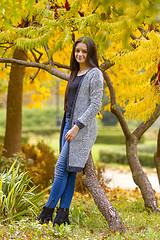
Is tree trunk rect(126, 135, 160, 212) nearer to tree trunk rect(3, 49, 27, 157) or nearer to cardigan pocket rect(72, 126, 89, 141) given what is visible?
cardigan pocket rect(72, 126, 89, 141)

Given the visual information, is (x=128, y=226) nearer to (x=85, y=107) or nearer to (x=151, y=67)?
(x=85, y=107)

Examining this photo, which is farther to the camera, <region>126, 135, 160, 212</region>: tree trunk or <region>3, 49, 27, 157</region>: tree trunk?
<region>3, 49, 27, 157</region>: tree trunk

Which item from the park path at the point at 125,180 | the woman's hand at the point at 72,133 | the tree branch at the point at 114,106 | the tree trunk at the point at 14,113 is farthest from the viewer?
the park path at the point at 125,180

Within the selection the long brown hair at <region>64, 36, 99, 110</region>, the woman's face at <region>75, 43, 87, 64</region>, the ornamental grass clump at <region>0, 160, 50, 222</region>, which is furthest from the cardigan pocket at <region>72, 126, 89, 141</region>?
the ornamental grass clump at <region>0, 160, 50, 222</region>

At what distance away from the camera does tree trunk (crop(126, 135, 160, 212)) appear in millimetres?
4328

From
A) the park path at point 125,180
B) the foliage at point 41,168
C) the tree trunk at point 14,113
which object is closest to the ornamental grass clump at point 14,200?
the foliage at point 41,168

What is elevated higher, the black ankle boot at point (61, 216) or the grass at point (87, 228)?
the black ankle boot at point (61, 216)

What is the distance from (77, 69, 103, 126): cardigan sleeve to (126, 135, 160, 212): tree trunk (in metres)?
1.55

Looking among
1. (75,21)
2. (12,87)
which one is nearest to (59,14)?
(75,21)

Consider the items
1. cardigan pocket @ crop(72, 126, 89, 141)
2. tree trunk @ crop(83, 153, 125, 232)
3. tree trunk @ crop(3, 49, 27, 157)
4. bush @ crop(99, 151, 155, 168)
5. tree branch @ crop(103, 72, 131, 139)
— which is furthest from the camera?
bush @ crop(99, 151, 155, 168)

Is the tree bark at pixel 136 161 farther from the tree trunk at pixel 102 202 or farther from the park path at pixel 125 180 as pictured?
the park path at pixel 125 180

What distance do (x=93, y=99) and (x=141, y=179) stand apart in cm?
172

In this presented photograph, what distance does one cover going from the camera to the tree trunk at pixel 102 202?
3.35m

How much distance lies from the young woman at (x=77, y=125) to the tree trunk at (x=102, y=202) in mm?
223
